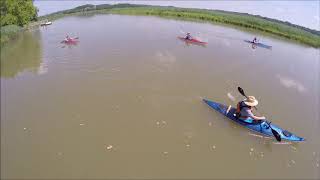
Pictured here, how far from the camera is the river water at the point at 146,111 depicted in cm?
906

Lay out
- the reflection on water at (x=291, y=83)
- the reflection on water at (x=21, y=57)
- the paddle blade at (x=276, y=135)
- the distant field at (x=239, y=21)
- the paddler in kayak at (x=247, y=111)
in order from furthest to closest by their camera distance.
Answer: the distant field at (x=239, y=21), the reflection on water at (x=291, y=83), the reflection on water at (x=21, y=57), the paddler in kayak at (x=247, y=111), the paddle blade at (x=276, y=135)

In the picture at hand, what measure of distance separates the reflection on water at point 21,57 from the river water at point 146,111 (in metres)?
0.06

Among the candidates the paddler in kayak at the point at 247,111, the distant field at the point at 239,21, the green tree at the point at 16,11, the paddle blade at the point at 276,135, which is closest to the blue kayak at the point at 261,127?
the paddler in kayak at the point at 247,111

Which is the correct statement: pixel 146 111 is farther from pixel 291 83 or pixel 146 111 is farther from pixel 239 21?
pixel 239 21

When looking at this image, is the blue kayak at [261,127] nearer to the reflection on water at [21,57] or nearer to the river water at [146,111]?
the river water at [146,111]

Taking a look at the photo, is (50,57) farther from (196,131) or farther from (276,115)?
(276,115)

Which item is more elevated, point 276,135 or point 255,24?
point 255,24

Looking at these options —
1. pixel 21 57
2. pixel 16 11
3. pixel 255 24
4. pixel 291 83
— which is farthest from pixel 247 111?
pixel 255 24

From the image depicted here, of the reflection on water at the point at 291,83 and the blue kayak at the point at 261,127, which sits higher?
the reflection on water at the point at 291,83

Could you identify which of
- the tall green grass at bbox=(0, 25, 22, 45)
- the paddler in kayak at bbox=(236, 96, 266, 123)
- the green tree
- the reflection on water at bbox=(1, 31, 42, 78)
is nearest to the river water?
the reflection on water at bbox=(1, 31, 42, 78)

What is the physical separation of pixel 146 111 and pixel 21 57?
9887 mm

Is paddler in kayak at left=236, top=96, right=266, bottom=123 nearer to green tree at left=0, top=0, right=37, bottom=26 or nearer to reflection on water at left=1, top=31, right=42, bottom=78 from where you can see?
reflection on water at left=1, top=31, right=42, bottom=78

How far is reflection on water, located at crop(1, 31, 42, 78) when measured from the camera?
15.6m

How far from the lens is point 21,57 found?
59.8 feet
